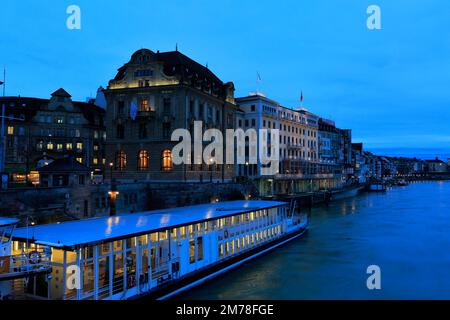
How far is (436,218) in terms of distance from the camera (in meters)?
57.3

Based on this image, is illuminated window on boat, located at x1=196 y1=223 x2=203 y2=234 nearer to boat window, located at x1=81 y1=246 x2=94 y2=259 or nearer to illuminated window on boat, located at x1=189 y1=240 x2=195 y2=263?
illuminated window on boat, located at x1=189 y1=240 x2=195 y2=263

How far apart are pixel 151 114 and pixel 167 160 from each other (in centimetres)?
682

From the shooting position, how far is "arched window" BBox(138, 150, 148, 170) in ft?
180

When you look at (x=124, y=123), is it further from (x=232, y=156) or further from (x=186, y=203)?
(x=232, y=156)

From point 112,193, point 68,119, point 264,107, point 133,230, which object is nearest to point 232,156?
point 264,107

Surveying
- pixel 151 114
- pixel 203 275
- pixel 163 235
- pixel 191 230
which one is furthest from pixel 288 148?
pixel 163 235

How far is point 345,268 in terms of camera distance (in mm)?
28266

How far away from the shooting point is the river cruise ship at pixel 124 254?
1638 cm

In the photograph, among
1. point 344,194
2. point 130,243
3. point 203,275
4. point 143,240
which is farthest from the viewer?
point 344,194

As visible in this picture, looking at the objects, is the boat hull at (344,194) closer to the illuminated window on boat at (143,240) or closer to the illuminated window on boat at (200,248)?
the illuminated window on boat at (200,248)

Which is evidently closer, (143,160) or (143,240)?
(143,240)

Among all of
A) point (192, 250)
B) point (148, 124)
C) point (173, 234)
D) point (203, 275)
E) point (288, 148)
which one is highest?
point (148, 124)

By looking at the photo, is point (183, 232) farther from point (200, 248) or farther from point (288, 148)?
point (288, 148)

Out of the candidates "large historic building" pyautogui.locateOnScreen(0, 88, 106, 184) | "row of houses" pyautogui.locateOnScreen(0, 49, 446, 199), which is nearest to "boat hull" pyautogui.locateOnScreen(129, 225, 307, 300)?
"row of houses" pyautogui.locateOnScreen(0, 49, 446, 199)
